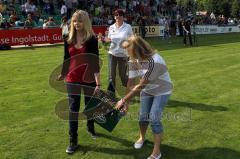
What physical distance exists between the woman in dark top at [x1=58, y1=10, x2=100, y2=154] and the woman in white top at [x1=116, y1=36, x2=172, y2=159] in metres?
0.68

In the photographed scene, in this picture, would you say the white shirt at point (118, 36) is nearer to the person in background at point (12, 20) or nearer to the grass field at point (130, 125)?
the grass field at point (130, 125)

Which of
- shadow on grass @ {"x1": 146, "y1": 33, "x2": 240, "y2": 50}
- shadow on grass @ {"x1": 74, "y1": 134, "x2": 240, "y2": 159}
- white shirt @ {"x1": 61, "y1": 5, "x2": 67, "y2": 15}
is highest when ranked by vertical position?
white shirt @ {"x1": 61, "y1": 5, "x2": 67, "y2": 15}

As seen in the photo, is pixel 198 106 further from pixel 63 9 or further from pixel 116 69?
pixel 63 9

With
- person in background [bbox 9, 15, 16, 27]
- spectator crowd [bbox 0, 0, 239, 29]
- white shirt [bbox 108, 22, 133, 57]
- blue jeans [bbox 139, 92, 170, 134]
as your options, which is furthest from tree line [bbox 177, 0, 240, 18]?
blue jeans [bbox 139, 92, 170, 134]

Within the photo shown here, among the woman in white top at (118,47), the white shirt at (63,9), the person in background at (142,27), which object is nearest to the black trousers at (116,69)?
the woman in white top at (118,47)

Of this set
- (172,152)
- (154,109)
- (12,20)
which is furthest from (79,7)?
(154,109)

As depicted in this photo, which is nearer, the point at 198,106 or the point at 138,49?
the point at 138,49

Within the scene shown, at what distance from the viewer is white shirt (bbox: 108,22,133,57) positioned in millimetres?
8492

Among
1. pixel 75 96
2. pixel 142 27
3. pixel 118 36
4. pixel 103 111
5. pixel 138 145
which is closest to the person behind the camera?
pixel 75 96

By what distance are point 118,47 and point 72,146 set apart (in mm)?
2843

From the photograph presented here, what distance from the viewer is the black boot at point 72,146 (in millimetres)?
6438

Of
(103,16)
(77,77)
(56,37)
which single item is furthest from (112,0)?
(77,77)

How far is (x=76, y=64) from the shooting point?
627 centimetres

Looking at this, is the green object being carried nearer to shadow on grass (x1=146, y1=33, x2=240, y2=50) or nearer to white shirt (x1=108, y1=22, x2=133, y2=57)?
white shirt (x1=108, y1=22, x2=133, y2=57)
